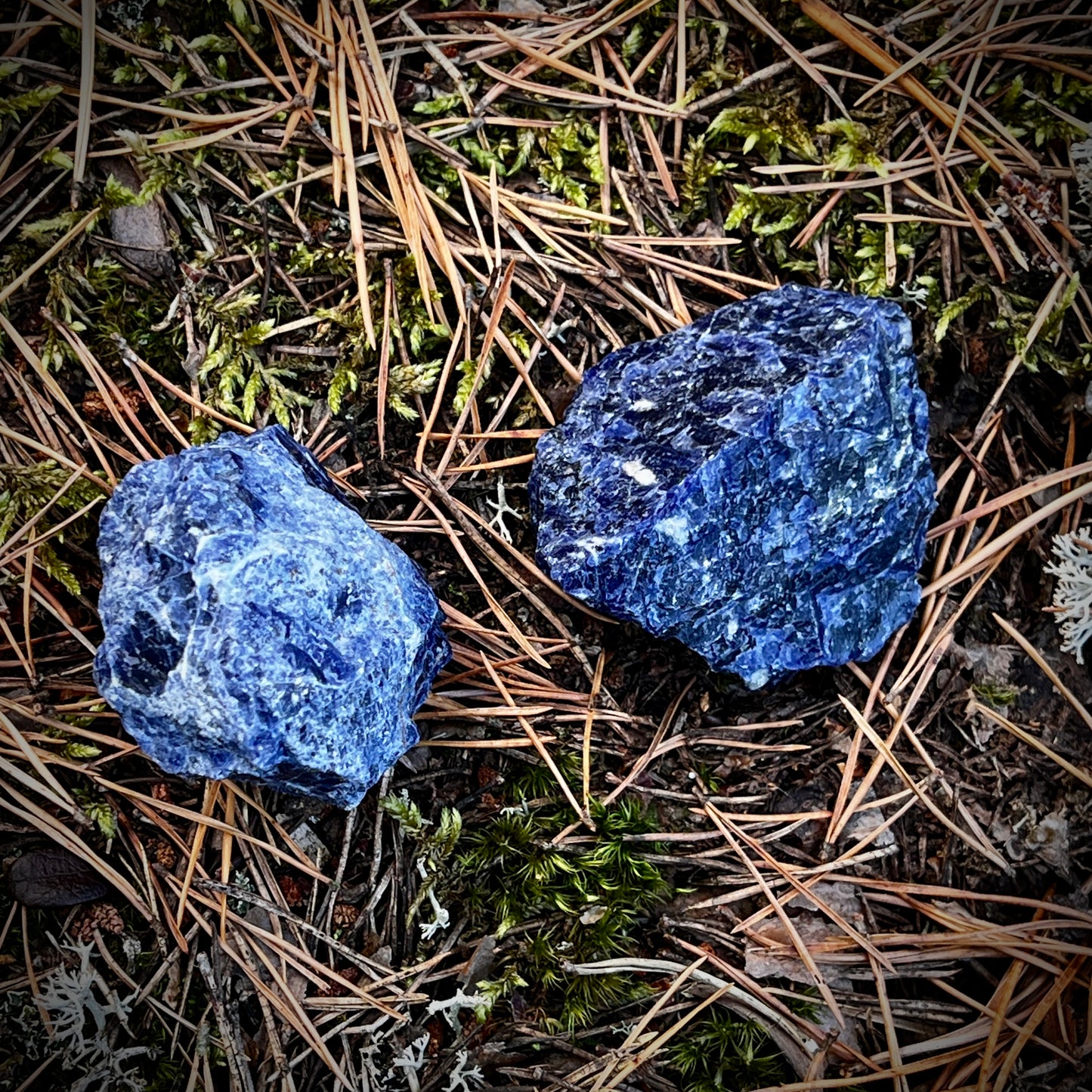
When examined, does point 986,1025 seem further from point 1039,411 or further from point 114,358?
point 114,358

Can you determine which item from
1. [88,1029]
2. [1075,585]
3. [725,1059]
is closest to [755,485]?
[1075,585]

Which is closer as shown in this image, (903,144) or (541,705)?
(541,705)

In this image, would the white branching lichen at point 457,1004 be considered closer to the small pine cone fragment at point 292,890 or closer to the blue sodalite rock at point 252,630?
the small pine cone fragment at point 292,890

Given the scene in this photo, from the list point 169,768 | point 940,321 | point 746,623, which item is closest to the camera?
point 169,768

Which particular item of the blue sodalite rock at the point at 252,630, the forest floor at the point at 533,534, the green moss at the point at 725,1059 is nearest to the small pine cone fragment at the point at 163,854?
the forest floor at the point at 533,534

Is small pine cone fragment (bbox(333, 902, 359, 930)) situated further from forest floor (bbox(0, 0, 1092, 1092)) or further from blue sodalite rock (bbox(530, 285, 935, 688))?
blue sodalite rock (bbox(530, 285, 935, 688))

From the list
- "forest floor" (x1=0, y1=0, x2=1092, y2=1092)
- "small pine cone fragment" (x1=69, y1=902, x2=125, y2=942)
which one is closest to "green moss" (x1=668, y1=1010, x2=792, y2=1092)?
"forest floor" (x1=0, y1=0, x2=1092, y2=1092)

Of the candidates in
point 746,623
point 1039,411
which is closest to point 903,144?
point 1039,411
